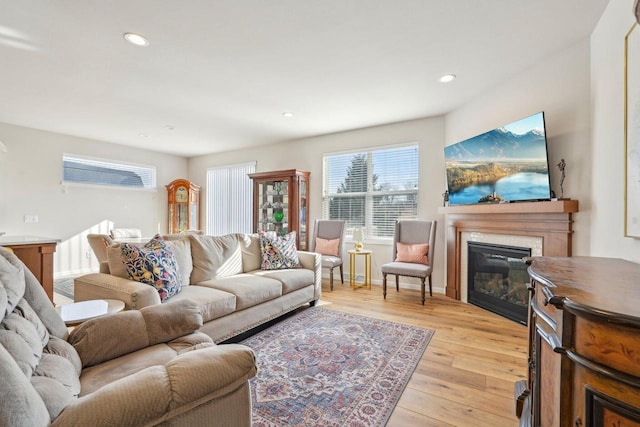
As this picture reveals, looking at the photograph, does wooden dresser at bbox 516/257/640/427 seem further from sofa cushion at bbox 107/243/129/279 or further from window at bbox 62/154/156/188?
window at bbox 62/154/156/188

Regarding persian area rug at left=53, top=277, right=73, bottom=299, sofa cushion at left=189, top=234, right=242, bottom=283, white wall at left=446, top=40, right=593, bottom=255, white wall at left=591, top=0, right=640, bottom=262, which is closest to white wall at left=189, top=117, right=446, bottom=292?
white wall at left=446, top=40, right=593, bottom=255

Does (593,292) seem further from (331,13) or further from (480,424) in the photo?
(331,13)

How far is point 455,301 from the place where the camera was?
3.84 m

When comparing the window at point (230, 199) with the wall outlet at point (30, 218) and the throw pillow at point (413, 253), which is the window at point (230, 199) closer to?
the wall outlet at point (30, 218)

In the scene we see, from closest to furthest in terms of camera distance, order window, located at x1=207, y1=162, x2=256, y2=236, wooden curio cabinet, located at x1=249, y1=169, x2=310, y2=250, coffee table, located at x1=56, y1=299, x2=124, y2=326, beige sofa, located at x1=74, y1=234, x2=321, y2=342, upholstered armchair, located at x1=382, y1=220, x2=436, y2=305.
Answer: coffee table, located at x1=56, y1=299, x2=124, y2=326 → beige sofa, located at x1=74, y1=234, x2=321, y2=342 → upholstered armchair, located at x1=382, y1=220, x2=436, y2=305 → wooden curio cabinet, located at x1=249, y1=169, x2=310, y2=250 → window, located at x1=207, y1=162, x2=256, y2=236

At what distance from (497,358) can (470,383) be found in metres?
0.51

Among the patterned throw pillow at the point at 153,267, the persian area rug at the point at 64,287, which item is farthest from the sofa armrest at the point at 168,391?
the persian area rug at the point at 64,287

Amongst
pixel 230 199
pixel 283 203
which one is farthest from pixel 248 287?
pixel 230 199

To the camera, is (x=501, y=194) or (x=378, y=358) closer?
(x=378, y=358)

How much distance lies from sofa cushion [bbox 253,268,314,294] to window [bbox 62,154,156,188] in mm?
4338

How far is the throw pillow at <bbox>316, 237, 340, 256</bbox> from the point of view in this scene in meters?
4.68

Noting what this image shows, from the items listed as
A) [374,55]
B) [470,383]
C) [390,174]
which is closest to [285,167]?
[390,174]

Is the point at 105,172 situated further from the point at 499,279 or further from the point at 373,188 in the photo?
the point at 499,279

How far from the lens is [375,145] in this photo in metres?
4.77
